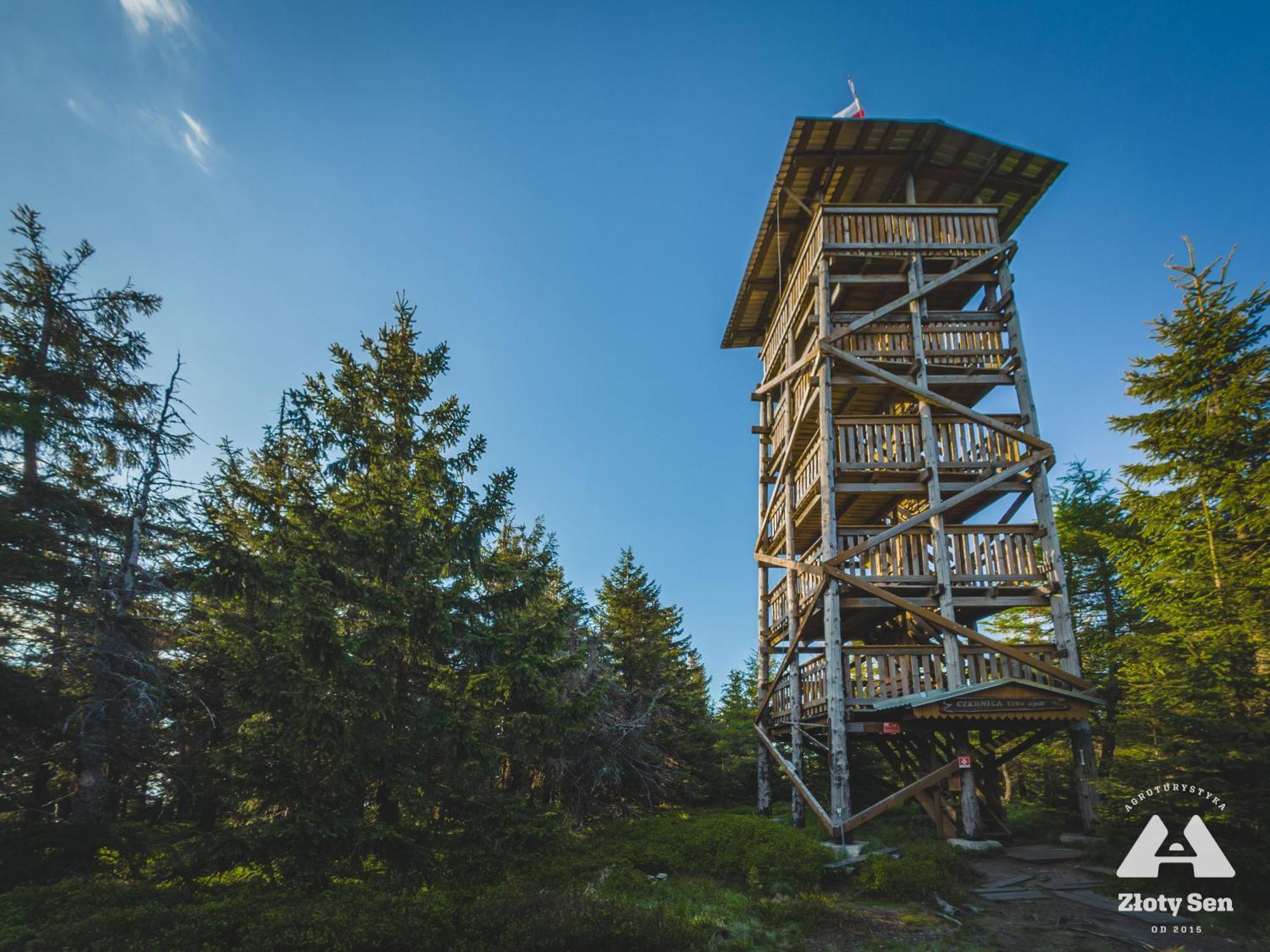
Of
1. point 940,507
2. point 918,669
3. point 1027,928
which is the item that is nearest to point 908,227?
point 940,507

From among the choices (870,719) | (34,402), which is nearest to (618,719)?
(870,719)

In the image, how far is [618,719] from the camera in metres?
17.8

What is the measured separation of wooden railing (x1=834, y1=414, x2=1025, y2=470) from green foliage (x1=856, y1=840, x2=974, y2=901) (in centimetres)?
739

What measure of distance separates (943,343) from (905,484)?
12.8ft

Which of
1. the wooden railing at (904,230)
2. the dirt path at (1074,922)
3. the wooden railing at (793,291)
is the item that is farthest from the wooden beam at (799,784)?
the wooden railing at (904,230)

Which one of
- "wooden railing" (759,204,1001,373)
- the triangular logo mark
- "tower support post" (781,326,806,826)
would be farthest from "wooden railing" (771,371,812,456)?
the triangular logo mark

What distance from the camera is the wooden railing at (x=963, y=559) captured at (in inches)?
510

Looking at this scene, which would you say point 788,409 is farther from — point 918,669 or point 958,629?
point 918,669

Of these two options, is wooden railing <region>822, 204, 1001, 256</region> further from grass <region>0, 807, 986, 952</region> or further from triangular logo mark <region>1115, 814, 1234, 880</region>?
grass <region>0, 807, 986, 952</region>

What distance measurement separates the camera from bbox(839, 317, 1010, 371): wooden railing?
48.4 ft

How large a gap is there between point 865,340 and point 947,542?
5.45 metres

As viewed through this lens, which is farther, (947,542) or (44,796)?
(947,542)

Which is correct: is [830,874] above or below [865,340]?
below

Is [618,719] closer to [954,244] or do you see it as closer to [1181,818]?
[1181,818]
